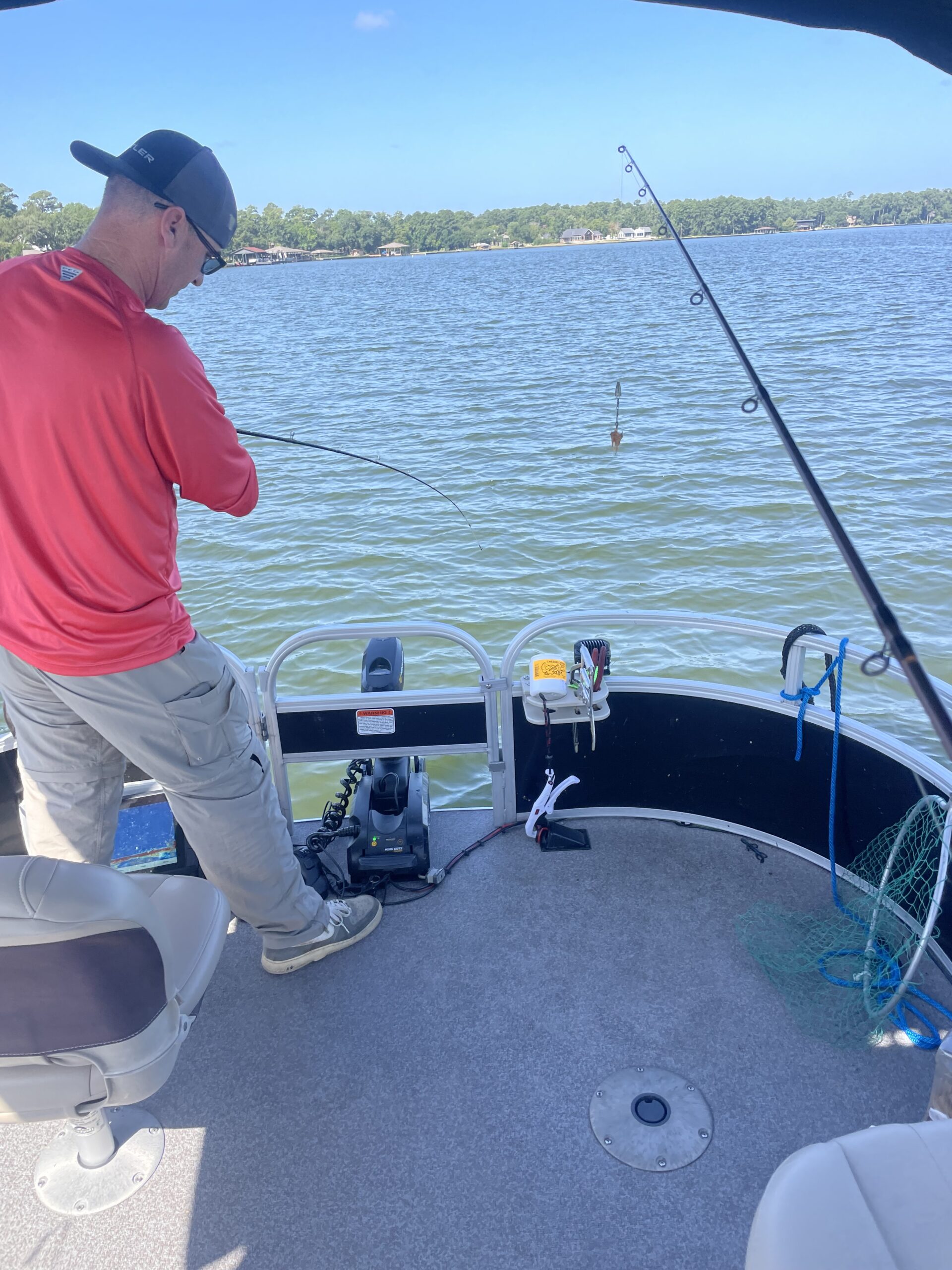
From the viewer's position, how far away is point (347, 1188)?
2.04 metres

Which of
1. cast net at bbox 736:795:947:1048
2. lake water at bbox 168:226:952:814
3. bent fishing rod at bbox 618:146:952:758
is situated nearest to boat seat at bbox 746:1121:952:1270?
bent fishing rod at bbox 618:146:952:758

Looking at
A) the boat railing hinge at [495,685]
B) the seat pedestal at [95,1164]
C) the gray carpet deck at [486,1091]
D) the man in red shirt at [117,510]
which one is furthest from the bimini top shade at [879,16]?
the seat pedestal at [95,1164]

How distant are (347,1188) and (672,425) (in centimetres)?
1079

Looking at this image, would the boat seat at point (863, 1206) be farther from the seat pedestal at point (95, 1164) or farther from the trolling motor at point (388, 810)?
the trolling motor at point (388, 810)

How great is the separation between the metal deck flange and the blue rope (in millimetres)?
600

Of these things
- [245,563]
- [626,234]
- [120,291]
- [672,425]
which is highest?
[626,234]

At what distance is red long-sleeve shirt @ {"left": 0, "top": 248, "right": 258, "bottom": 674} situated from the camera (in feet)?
5.57

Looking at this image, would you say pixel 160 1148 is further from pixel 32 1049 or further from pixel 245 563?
pixel 245 563

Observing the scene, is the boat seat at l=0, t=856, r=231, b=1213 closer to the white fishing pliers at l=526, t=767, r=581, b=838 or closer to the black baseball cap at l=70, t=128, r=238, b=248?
the black baseball cap at l=70, t=128, r=238, b=248

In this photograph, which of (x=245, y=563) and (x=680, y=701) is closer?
(x=680, y=701)

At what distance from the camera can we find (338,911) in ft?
9.02

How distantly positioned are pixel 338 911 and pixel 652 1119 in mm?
1077

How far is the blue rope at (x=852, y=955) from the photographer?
2363 mm

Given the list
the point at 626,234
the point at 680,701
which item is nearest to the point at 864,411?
the point at 626,234
